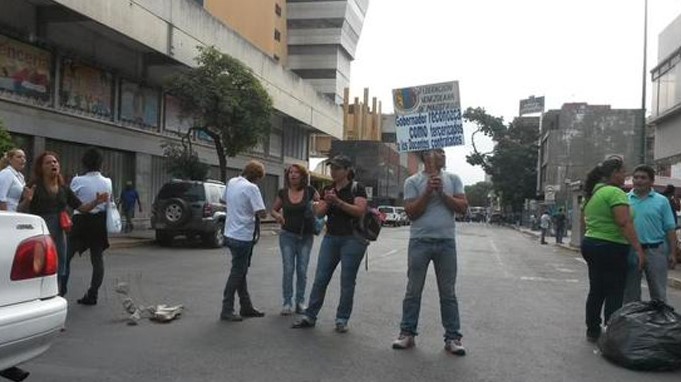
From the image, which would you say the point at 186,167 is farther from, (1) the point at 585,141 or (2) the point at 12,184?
(1) the point at 585,141

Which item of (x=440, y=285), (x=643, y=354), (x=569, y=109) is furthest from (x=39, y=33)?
(x=569, y=109)

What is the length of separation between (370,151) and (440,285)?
2670 inches

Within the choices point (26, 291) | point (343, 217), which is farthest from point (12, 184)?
point (26, 291)

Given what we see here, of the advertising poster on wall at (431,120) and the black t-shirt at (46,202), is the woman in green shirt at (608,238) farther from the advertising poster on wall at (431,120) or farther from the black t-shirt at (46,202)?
the black t-shirt at (46,202)

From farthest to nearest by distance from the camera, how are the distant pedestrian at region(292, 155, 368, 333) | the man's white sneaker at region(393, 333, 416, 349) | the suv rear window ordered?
the suv rear window
the distant pedestrian at region(292, 155, 368, 333)
the man's white sneaker at region(393, 333, 416, 349)

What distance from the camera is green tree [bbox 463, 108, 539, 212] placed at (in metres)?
77.8

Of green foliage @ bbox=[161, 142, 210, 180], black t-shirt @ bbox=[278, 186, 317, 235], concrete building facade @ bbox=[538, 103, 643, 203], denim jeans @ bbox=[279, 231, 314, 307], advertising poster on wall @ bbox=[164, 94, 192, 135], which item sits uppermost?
concrete building facade @ bbox=[538, 103, 643, 203]

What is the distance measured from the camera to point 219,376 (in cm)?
577

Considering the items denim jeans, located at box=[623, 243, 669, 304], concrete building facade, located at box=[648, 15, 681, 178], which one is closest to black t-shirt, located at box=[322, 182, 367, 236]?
denim jeans, located at box=[623, 243, 669, 304]

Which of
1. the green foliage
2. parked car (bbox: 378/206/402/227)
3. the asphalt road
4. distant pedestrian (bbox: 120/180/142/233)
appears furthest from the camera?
parked car (bbox: 378/206/402/227)

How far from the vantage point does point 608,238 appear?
7.02 metres

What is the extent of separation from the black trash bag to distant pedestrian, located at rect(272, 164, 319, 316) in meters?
3.44

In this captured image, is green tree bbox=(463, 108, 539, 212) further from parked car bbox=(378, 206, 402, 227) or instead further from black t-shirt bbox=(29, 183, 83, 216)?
black t-shirt bbox=(29, 183, 83, 216)

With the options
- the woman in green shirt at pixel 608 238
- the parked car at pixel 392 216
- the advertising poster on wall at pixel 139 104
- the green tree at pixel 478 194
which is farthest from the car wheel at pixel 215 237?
the green tree at pixel 478 194
